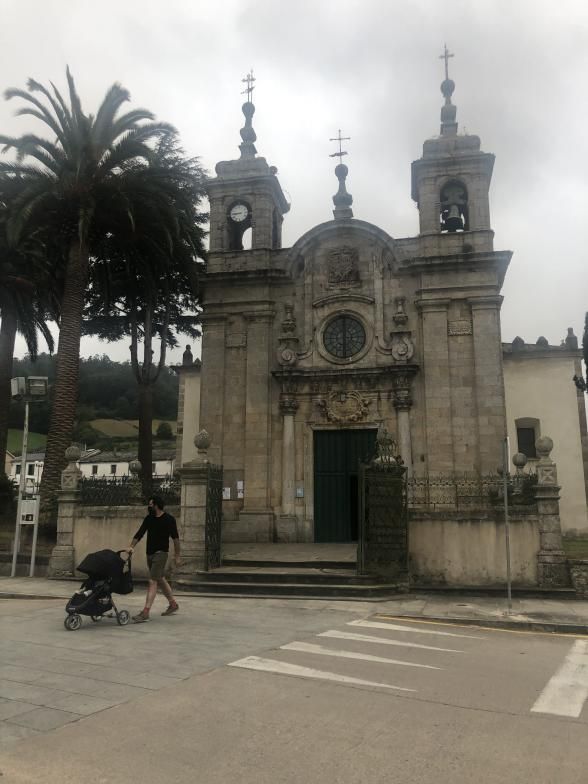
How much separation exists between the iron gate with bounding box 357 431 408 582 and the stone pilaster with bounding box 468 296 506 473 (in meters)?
5.52

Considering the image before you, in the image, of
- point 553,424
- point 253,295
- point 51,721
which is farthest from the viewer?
point 553,424

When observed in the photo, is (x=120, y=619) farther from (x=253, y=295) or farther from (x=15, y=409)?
(x=15, y=409)

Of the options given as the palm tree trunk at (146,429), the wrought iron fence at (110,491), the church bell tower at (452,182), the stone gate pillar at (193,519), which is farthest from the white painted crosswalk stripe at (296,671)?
the church bell tower at (452,182)

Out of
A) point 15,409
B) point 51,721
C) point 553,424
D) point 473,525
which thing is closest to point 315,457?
point 473,525

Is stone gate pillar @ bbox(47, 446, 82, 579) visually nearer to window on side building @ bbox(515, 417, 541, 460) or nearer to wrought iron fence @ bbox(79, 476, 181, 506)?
wrought iron fence @ bbox(79, 476, 181, 506)

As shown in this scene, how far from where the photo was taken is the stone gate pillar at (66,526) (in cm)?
1469

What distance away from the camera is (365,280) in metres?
20.3

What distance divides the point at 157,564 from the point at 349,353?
1170cm

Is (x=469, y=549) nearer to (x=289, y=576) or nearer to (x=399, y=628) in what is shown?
(x=289, y=576)

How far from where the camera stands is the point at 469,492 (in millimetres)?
17281

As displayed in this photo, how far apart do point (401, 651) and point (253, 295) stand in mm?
14898

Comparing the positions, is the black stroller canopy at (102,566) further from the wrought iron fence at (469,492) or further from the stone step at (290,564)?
the wrought iron fence at (469,492)

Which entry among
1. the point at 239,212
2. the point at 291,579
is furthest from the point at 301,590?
the point at 239,212

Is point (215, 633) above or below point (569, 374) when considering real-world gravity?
below
